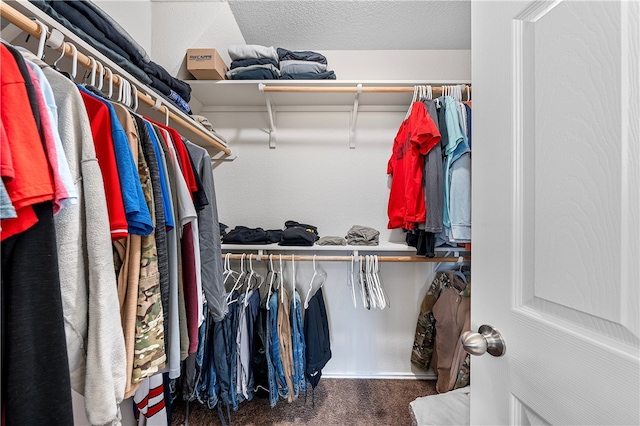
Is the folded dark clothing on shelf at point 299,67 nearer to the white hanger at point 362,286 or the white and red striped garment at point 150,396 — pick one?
the white hanger at point 362,286

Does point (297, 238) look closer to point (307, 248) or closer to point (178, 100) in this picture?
point (307, 248)

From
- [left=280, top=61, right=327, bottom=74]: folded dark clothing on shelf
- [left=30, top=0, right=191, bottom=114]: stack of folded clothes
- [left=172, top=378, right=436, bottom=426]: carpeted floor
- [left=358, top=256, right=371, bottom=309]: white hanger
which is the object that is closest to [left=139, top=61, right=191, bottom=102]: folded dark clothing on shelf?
[left=30, top=0, right=191, bottom=114]: stack of folded clothes

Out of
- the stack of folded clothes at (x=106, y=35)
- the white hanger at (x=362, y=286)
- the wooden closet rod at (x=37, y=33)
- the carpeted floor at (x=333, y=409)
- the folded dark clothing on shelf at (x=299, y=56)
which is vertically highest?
the folded dark clothing on shelf at (x=299, y=56)

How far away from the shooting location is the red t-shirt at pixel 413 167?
1.32 m

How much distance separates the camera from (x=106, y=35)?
2.75ft

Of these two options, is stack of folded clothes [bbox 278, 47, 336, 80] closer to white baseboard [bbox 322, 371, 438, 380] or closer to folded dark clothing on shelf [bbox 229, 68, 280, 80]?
folded dark clothing on shelf [bbox 229, 68, 280, 80]

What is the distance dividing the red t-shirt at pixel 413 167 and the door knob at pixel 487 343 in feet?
2.84

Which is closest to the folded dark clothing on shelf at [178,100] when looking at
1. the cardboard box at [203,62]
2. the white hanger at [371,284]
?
the cardboard box at [203,62]

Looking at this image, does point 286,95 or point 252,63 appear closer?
point 252,63

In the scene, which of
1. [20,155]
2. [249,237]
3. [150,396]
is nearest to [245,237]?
[249,237]

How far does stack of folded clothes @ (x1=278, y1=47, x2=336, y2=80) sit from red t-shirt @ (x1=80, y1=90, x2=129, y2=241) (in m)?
1.08

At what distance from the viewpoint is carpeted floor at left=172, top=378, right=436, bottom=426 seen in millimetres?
1413

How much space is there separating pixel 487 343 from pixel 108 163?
92cm

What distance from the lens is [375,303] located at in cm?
148
